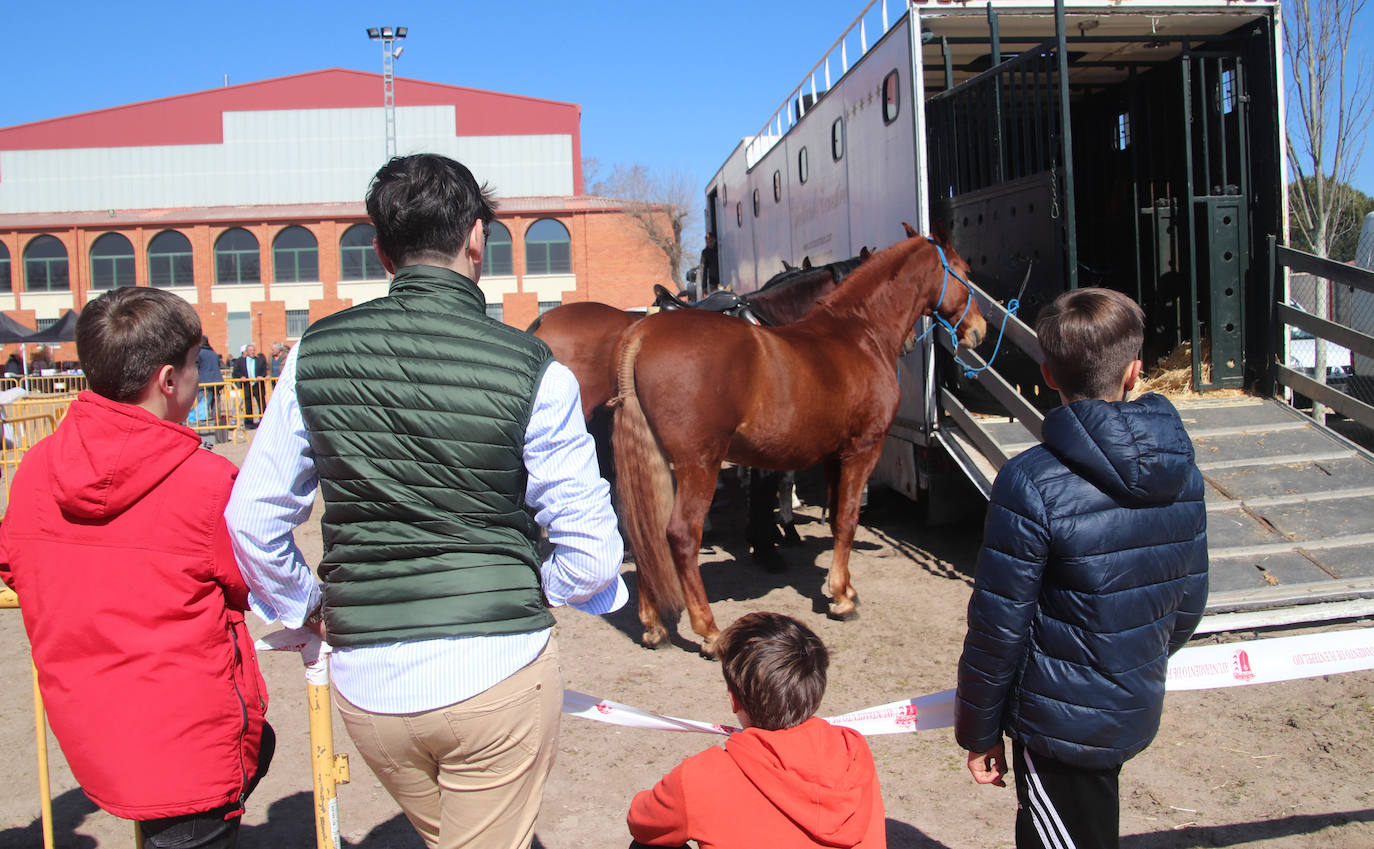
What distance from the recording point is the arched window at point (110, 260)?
38.9 meters

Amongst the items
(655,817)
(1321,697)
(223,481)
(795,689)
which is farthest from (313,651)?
(1321,697)

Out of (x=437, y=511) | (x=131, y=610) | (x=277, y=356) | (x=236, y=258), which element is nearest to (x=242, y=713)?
(x=131, y=610)

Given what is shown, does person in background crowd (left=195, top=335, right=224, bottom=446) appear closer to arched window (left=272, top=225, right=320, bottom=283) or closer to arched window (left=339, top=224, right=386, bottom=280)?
arched window (left=339, top=224, right=386, bottom=280)

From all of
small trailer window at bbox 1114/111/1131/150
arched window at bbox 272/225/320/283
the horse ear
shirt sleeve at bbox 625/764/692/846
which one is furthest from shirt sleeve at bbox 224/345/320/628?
arched window at bbox 272/225/320/283

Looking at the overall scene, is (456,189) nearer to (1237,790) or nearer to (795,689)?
(795,689)

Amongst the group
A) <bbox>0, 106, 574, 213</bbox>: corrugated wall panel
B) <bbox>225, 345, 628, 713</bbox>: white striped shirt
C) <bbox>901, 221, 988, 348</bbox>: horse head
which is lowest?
<bbox>225, 345, 628, 713</bbox>: white striped shirt

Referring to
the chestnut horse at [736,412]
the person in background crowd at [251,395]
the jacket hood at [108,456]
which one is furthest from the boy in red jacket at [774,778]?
the person in background crowd at [251,395]

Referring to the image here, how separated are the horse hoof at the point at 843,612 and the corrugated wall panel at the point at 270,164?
39.3 m

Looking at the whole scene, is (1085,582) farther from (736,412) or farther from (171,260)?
(171,260)

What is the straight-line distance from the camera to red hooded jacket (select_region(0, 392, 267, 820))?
5.96ft

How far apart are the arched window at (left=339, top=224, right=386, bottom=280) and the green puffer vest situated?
4023cm

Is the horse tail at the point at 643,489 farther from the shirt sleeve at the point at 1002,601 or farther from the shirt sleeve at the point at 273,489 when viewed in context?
the shirt sleeve at the point at 273,489

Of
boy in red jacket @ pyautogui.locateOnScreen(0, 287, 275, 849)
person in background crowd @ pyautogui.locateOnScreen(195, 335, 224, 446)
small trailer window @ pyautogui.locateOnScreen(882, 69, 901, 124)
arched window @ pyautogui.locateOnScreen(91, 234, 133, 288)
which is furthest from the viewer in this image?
arched window @ pyautogui.locateOnScreen(91, 234, 133, 288)

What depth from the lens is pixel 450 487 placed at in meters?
1.61
